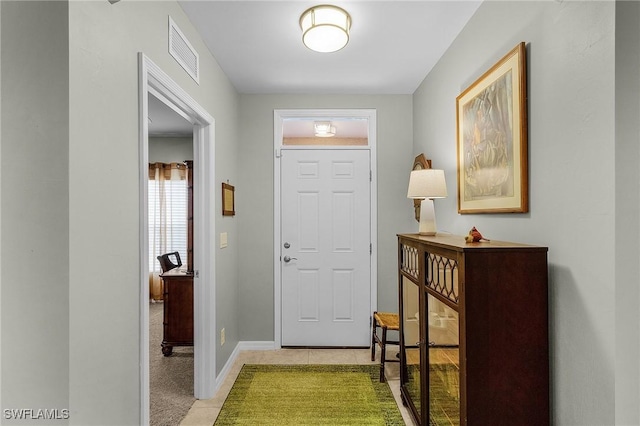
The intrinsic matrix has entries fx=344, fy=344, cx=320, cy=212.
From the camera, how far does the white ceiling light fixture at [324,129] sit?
142 inches

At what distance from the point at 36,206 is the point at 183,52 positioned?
4.43 ft

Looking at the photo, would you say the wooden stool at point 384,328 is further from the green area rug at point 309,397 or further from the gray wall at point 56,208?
the gray wall at point 56,208

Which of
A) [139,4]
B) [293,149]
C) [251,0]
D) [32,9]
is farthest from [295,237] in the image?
[32,9]

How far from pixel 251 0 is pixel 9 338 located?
6.34ft

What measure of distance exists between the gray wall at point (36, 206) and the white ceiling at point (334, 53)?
3.57 feet

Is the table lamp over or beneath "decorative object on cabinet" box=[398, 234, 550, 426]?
over

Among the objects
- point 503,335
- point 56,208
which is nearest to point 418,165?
point 503,335

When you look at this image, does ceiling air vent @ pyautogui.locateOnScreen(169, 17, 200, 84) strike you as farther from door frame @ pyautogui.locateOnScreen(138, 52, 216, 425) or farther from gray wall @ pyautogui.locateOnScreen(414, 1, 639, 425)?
gray wall @ pyautogui.locateOnScreen(414, 1, 639, 425)

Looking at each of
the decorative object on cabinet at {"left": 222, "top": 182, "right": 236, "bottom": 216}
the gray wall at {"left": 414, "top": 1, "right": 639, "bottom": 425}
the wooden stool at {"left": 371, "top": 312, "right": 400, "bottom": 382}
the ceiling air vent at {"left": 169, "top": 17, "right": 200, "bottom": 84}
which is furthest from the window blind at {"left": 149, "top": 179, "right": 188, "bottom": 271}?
the gray wall at {"left": 414, "top": 1, "right": 639, "bottom": 425}

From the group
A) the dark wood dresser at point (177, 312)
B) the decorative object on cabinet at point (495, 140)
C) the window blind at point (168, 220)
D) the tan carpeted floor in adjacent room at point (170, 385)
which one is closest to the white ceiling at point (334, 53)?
the decorative object on cabinet at point (495, 140)

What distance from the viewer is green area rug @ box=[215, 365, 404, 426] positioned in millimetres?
2270

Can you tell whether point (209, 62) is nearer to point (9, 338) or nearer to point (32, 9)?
point (32, 9)

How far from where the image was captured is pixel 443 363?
1.68 metres

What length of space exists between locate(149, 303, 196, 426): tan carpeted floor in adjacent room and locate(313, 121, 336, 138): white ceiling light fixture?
257cm
